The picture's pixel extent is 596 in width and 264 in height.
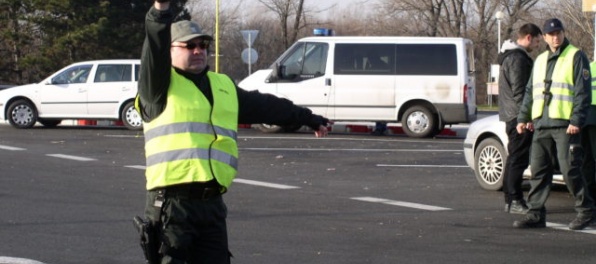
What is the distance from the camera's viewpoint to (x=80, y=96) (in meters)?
23.2

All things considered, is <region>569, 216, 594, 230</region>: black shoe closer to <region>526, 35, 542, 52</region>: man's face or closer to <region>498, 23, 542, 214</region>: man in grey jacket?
<region>498, 23, 542, 214</region>: man in grey jacket

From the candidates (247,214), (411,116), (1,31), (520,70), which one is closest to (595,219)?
(520,70)

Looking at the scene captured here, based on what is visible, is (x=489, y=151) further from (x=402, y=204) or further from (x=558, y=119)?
(x=558, y=119)

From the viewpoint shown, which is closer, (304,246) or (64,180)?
(304,246)

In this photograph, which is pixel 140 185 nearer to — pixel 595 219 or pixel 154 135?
pixel 595 219

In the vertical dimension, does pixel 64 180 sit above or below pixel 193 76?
below

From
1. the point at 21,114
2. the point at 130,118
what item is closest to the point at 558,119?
the point at 130,118

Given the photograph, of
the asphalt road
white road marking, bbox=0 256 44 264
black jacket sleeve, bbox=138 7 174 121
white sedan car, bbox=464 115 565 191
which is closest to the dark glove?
black jacket sleeve, bbox=138 7 174 121

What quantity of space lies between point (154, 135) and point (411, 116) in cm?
1720

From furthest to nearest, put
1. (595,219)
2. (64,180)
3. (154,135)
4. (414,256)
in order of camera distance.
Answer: (64,180) < (595,219) < (414,256) < (154,135)

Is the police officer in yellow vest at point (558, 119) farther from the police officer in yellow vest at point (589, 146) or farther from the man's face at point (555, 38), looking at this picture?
the police officer in yellow vest at point (589, 146)

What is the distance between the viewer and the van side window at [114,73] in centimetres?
2316

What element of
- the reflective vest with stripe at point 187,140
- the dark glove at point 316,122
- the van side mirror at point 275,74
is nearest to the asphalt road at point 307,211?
the dark glove at point 316,122

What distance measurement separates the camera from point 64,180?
44.8 ft
